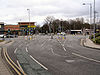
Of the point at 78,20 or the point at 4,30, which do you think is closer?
the point at 4,30

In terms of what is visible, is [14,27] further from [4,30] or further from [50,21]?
[50,21]

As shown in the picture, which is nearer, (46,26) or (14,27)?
(14,27)

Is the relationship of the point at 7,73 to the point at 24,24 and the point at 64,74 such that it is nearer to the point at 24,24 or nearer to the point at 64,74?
the point at 64,74

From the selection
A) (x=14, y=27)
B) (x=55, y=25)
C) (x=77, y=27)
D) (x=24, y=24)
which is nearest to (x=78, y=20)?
(x=77, y=27)

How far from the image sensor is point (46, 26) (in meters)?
114

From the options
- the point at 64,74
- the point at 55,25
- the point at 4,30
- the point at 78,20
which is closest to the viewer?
the point at 64,74

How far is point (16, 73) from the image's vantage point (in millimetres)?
8336

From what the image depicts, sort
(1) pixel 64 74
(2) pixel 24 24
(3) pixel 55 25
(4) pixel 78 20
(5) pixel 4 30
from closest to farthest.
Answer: (1) pixel 64 74, (5) pixel 4 30, (2) pixel 24 24, (3) pixel 55 25, (4) pixel 78 20

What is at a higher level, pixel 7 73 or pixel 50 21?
pixel 50 21

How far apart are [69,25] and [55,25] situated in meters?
12.0

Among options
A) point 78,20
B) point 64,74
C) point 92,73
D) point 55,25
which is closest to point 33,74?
point 64,74

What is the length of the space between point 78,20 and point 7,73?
391 feet

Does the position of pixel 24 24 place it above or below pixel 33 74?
above

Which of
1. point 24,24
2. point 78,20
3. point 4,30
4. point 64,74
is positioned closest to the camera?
point 64,74
